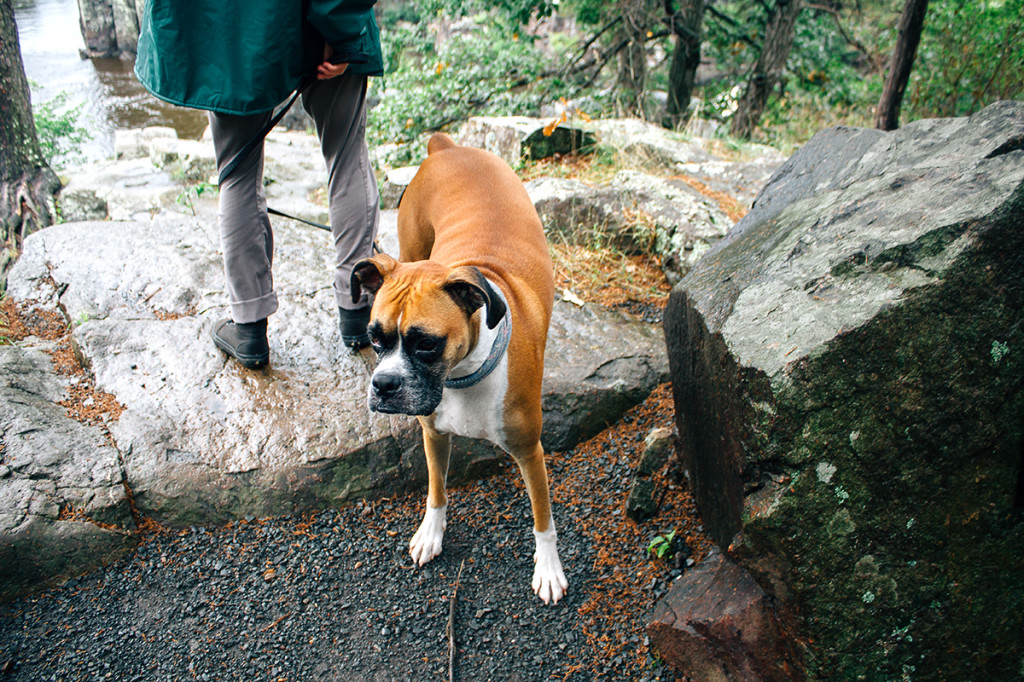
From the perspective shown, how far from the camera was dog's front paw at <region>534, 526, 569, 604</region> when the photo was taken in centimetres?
278

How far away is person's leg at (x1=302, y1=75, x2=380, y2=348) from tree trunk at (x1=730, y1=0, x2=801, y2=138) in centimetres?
754

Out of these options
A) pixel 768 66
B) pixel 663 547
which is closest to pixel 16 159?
pixel 663 547

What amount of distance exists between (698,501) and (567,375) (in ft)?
3.54

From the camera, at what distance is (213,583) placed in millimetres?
2795

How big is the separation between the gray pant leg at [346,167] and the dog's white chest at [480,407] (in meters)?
1.01

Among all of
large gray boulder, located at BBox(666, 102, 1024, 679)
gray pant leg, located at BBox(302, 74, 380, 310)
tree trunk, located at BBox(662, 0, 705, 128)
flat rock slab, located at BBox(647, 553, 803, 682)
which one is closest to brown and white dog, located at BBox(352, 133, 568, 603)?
gray pant leg, located at BBox(302, 74, 380, 310)

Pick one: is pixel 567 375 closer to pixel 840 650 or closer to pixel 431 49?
pixel 840 650

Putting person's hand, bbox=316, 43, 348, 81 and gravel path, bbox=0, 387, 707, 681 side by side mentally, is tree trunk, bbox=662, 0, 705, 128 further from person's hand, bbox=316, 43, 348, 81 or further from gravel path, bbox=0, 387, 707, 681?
gravel path, bbox=0, 387, 707, 681

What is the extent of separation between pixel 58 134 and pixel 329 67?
9313 mm

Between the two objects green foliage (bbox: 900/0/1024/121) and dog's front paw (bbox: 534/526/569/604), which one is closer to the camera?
dog's front paw (bbox: 534/526/569/604)

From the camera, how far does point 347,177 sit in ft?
11.0

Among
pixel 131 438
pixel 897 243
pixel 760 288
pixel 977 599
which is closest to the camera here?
pixel 977 599

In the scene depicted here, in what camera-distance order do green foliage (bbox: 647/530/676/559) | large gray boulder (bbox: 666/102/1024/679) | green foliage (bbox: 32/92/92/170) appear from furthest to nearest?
1. green foliage (bbox: 32/92/92/170)
2. green foliage (bbox: 647/530/676/559)
3. large gray boulder (bbox: 666/102/1024/679)

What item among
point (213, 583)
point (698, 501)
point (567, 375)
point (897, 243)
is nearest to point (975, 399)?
point (897, 243)
